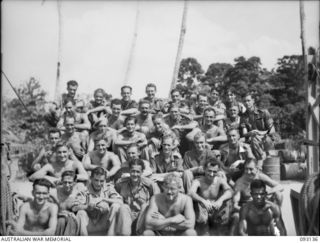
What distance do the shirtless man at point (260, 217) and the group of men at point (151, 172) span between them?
10 millimetres

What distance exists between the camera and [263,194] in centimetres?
489

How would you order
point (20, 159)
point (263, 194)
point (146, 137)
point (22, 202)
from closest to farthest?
point (263, 194) < point (22, 202) < point (146, 137) < point (20, 159)

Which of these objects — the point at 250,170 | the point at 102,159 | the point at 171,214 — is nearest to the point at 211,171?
the point at 250,170

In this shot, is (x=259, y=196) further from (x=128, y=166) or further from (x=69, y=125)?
(x=69, y=125)

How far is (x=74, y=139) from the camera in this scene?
5.94 metres

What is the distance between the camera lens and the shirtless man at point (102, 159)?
216 inches

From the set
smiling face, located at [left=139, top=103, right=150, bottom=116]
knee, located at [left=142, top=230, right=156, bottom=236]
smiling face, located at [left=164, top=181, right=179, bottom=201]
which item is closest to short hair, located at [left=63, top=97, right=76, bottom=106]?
smiling face, located at [left=139, top=103, right=150, bottom=116]

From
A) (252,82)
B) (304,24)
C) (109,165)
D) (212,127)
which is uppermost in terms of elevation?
(304,24)

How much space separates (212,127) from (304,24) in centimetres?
166

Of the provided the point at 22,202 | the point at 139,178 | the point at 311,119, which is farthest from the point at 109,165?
the point at 311,119

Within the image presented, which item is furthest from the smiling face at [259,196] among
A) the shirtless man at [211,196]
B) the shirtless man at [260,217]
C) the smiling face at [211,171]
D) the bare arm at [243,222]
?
the smiling face at [211,171]

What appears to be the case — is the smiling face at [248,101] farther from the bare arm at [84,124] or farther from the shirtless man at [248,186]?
the bare arm at [84,124]

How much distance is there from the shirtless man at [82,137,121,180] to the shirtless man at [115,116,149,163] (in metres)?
0.20

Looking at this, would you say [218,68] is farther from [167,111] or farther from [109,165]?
[109,165]
